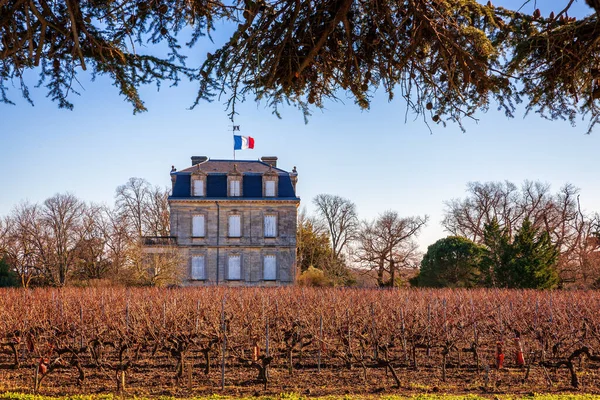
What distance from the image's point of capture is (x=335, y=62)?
16.2 feet

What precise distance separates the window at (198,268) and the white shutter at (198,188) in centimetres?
335

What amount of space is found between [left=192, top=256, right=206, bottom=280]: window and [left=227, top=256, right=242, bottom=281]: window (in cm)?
137

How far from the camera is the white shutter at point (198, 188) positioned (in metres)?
32.4

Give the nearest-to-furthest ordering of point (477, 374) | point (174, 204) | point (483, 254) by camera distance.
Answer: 1. point (477, 374)
2. point (483, 254)
3. point (174, 204)

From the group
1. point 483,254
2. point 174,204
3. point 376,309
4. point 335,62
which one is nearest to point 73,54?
point 335,62

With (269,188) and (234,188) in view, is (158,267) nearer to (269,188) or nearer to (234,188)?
(234,188)

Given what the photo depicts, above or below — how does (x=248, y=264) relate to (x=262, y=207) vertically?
below

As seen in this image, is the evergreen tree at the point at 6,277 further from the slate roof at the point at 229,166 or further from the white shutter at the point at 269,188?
the white shutter at the point at 269,188

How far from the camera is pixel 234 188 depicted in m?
32.7

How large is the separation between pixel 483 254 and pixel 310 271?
987 centimetres

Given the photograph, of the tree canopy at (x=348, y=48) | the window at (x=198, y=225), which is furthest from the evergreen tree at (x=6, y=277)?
the tree canopy at (x=348, y=48)

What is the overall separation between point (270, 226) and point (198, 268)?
443 cm

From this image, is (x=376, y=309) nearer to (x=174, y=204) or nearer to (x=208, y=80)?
(x=208, y=80)

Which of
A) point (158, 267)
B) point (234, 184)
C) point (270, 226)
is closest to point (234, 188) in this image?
point (234, 184)
